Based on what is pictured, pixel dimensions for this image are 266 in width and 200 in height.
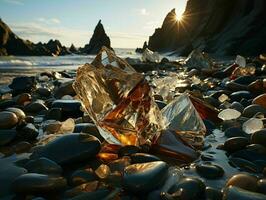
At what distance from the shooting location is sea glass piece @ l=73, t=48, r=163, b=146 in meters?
2.34

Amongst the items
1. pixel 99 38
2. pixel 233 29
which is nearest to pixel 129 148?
pixel 233 29

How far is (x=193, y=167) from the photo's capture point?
2.14 m

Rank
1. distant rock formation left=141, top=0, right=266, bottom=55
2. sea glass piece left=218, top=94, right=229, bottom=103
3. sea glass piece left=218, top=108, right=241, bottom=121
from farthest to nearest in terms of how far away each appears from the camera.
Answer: distant rock formation left=141, top=0, right=266, bottom=55
sea glass piece left=218, top=94, right=229, bottom=103
sea glass piece left=218, top=108, right=241, bottom=121

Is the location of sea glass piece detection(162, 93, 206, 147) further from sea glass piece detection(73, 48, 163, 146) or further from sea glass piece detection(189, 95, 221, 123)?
sea glass piece detection(189, 95, 221, 123)

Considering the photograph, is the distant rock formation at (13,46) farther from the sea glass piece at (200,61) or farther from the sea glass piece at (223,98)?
the sea glass piece at (223,98)

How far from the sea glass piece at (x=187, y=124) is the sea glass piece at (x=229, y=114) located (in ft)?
2.07

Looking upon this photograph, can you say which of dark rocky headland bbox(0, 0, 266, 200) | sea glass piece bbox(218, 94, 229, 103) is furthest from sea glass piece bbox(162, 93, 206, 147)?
sea glass piece bbox(218, 94, 229, 103)

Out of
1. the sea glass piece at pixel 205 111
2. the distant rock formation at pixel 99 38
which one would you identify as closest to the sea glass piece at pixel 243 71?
the sea glass piece at pixel 205 111

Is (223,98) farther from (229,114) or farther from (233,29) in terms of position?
(233,29)

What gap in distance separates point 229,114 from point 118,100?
1368 millimetres

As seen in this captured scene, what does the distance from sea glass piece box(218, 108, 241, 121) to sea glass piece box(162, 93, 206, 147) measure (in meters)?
0.63

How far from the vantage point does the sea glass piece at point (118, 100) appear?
7.67 feet

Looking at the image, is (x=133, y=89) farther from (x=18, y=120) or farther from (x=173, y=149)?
(x=18, y=120)

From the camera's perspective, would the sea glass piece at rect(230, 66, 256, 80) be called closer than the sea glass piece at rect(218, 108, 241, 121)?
No
